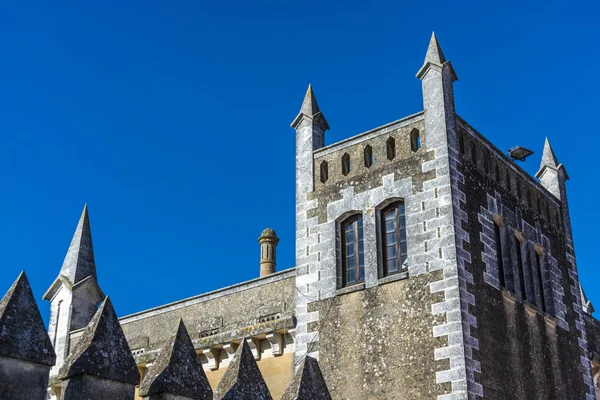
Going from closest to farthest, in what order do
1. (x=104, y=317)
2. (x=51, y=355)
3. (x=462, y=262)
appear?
(x=51, y=355)
(x=104, y=317)
(x=462, y=262)

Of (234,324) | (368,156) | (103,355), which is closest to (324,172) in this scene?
(368,156)

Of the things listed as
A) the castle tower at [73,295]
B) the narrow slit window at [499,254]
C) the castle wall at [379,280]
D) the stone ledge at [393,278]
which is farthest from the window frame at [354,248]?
the castle tower at [73,295]

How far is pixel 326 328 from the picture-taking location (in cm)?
1970

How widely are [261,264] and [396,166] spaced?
7349mm

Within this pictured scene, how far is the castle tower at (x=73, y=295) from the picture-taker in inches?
1012

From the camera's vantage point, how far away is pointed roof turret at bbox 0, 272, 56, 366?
1104 centimetres

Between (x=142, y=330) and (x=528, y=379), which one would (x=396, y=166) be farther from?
(x=142, y=330)

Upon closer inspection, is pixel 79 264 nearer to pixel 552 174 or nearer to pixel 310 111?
pixel 310 111

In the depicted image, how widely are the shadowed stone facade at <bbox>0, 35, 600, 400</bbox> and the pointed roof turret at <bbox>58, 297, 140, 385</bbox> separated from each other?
4764 mm

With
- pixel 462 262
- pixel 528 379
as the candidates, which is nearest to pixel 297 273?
pixel 462 262

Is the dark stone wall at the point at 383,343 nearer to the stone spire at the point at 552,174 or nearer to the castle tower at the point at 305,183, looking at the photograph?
the castle tower at the point at 305,183

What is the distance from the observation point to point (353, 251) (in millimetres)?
20328

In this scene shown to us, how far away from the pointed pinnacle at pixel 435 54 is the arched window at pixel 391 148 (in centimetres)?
208

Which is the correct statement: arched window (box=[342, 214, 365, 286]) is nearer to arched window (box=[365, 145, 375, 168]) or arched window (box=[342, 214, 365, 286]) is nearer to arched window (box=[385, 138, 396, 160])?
arched window (box=[365, 145, 375, 168])
